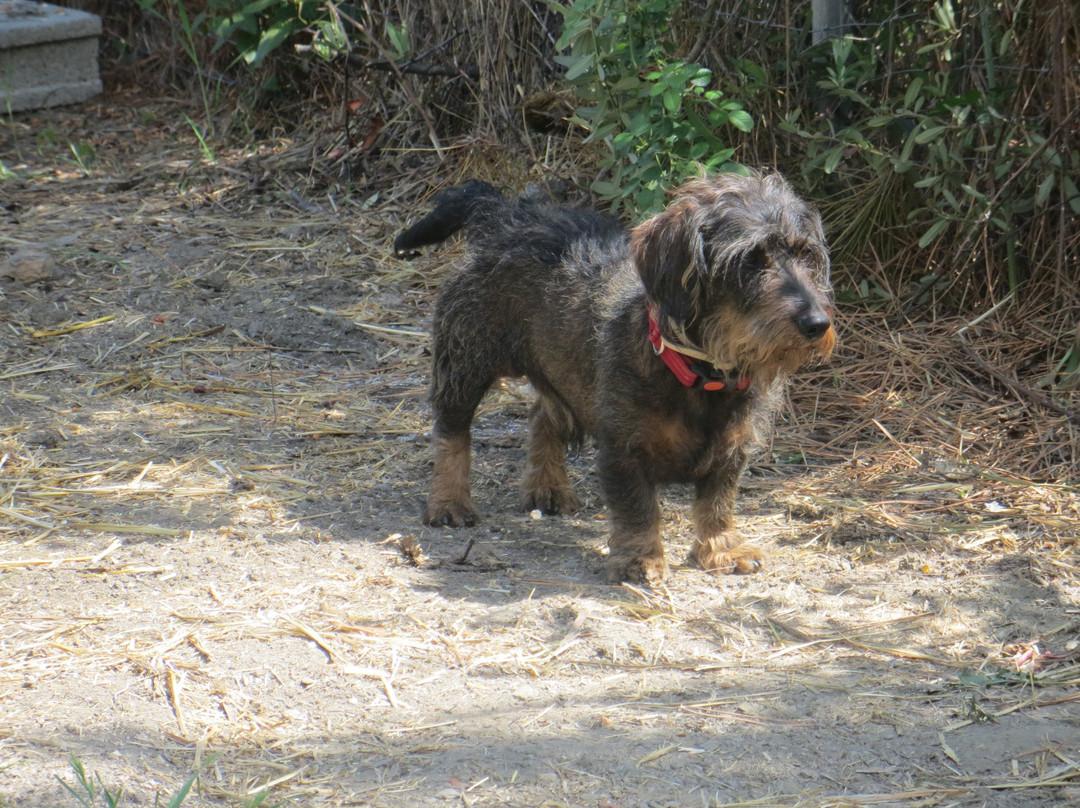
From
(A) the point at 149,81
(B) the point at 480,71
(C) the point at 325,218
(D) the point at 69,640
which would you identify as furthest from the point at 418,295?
(A) the point at 149,81

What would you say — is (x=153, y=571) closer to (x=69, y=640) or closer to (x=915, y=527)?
(x=69, y=640)

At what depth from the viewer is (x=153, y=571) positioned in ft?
13.8

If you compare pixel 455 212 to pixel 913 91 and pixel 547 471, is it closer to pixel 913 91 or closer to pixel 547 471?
pixel 547 471

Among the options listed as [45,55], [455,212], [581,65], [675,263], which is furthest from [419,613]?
[45,55]

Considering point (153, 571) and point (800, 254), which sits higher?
point (800, 254)

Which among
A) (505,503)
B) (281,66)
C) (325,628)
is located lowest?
(505,503)

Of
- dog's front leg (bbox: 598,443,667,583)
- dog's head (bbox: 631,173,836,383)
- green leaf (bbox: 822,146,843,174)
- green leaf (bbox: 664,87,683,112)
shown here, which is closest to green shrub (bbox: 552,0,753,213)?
green leaf (bbox: 664,87,683,112)

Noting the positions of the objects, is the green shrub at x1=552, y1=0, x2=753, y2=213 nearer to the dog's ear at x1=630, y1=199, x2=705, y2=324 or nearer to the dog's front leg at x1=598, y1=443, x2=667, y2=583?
the dog's ear at x1=630, y1=199, x2=705, y2=324

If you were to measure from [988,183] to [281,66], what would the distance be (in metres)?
5.94

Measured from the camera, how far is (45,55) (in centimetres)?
1012

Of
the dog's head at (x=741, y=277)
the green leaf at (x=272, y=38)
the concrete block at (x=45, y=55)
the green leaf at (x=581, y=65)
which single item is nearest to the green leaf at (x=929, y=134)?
the green leaf at (x=581, y=65)

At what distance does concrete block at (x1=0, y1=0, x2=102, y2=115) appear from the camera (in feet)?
32.2

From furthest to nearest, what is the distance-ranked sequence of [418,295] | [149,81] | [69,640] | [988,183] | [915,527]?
1. [149,81]
2. [418,295]
3. [988,183]
4. [915,527]
5. [69,640]

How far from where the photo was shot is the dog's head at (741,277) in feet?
12.6
